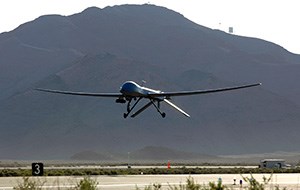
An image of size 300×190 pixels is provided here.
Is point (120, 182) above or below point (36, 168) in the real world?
below

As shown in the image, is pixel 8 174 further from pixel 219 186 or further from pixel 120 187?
pixel 219 186

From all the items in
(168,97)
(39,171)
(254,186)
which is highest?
(168,97)

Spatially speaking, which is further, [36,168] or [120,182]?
[36,168]

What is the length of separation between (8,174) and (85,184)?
143 feet

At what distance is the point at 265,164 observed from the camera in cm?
11106

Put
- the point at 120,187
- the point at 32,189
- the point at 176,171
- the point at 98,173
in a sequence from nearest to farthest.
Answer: the point at 32,189
the point at 120,187
the point at 98,173
the point at 176,171

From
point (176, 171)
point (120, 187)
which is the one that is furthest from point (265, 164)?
point (120, 187)

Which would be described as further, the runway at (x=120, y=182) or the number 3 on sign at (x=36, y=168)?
the number 3 on sign at (x=36, y=168)

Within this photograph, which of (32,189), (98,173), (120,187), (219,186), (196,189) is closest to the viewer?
(219,186)

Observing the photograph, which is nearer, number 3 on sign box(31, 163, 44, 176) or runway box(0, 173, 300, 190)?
runway box(0, 173, 300, 190)

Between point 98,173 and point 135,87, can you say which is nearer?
point 135,87

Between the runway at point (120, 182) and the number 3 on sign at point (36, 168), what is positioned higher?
the number 3 on sign at point (36, 168)

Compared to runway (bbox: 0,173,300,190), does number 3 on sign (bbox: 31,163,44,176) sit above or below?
above

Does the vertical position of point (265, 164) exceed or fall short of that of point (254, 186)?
it exceeds it
